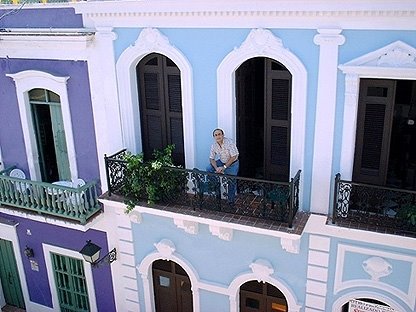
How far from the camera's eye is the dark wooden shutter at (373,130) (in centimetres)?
751

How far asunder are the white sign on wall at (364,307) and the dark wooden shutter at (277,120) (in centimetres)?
239

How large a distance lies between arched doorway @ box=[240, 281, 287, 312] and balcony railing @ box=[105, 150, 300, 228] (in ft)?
5.66

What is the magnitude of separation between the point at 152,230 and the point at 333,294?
3.52m

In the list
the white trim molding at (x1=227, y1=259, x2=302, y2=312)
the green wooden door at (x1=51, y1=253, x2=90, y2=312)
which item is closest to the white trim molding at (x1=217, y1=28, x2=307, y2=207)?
the white trim molding at (x1=227, y1=259, x2=302, y2=312)

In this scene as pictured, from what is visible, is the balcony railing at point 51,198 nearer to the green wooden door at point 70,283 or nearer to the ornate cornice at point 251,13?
the green wooden door at point 70,283

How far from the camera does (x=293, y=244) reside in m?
8.23

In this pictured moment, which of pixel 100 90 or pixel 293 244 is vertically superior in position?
pixel 100 90

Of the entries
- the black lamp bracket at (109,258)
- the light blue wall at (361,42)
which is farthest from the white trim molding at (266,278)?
the light blue wall at (361,42)

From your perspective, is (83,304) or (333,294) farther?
(83,304)

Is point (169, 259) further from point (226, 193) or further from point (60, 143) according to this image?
point (60, 143)

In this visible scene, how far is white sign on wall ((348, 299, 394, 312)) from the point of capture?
838 cm

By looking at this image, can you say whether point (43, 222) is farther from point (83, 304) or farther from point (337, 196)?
point (337, 196)

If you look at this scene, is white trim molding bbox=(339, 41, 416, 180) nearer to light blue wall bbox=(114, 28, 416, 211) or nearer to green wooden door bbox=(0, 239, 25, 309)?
light blue wall bbox=(114, 28, 416, 211)

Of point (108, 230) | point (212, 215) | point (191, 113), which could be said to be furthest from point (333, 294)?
point (108, 230)
